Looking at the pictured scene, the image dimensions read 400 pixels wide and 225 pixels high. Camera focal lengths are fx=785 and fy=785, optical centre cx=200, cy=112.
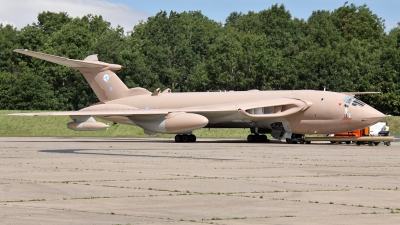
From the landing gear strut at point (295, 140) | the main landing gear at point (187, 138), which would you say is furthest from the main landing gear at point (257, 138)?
the main landing gear at point (187, 138)

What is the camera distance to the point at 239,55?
8488cm

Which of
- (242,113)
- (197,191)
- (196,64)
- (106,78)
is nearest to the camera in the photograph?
(197,191)

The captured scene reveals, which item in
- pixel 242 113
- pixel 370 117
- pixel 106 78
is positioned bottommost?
pixel 370 117

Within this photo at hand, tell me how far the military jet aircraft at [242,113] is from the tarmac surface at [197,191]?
49.1 ft

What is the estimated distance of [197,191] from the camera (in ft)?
50.3

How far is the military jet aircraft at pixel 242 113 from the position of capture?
40.2m

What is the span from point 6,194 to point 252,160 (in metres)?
12.3

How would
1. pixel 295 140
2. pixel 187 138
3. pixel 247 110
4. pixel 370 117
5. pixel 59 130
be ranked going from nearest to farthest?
pixel 370 117, pixel 247 110, pixel 295 140, pixel 187 138, pixel 59 130

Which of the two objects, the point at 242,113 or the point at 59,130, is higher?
the point at 242,113

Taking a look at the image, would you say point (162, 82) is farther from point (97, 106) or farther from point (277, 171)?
point (277, 171)

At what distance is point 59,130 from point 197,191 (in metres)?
46.9

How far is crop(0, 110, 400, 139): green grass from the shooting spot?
58.5 metres

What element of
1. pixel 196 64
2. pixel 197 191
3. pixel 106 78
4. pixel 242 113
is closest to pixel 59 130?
pixel 106 78

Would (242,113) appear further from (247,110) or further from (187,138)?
(187,138)
